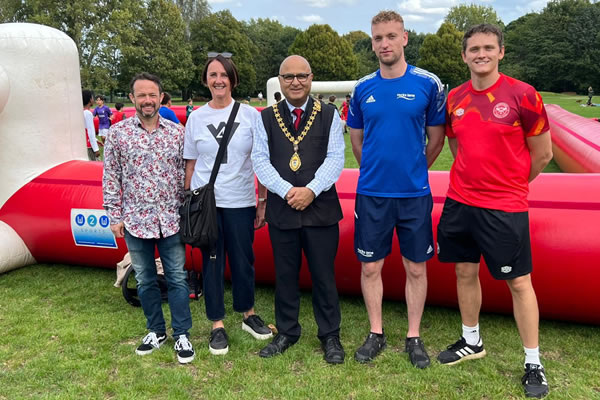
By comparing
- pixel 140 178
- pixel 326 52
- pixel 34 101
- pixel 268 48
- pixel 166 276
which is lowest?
pixel 166 276

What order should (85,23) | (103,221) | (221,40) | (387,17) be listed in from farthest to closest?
(221,40), (85,23), (103,221), (387,17)

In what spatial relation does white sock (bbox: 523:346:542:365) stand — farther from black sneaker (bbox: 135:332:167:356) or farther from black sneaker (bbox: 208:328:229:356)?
black sneaker (bbox: 135:332:167:356)

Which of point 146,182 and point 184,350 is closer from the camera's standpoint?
point 146,182

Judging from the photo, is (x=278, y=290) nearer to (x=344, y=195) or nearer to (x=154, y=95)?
(x=344, y=195)

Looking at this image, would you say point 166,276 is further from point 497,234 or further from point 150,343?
point 497,234

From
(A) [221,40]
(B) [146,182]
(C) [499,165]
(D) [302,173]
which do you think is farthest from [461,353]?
(A) [221,40]

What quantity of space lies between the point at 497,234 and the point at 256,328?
5.79 feet

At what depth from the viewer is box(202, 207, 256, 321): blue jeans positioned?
3.20 metres

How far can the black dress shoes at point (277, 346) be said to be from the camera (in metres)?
3.18

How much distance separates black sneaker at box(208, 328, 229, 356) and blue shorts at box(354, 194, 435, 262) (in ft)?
3.61

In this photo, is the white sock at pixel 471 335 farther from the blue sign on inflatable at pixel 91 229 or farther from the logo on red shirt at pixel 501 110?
the blue sign on inflatable at pixel 91 229

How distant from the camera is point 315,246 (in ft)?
10.1

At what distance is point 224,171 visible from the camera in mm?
3113

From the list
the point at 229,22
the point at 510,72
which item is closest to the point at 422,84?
the point at 229,22
